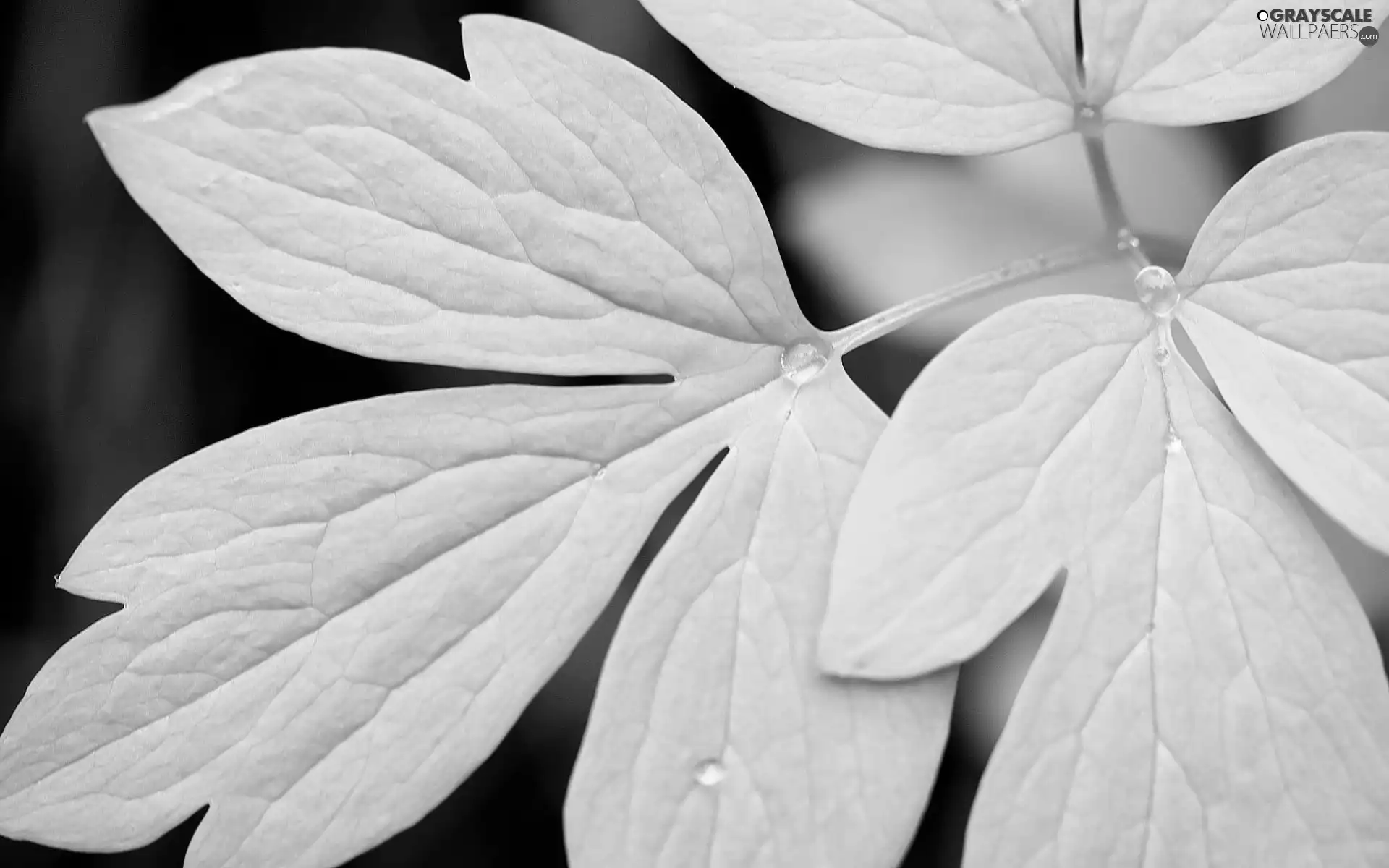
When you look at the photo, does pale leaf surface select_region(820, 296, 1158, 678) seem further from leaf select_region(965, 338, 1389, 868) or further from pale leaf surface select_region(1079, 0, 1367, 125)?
pale leaf surface select_region(1079, 0, 1367, 125)

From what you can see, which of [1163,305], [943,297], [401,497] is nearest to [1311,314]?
[1163,305]

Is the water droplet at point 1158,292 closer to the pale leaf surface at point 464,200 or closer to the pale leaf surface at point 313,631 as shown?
the pale leaf surface at point 464,200

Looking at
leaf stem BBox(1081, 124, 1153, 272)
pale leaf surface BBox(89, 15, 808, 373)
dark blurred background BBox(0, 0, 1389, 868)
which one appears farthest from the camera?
dark blurred background BBox(0, 0, 1389, 868)

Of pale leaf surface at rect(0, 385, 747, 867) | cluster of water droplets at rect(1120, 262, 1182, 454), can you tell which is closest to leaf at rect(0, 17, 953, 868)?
pale leaf surface at rect(0, 385, 747, 867)

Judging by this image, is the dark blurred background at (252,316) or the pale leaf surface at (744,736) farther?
the dark blurred background at (252,316)

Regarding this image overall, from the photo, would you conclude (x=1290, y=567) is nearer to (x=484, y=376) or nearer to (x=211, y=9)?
(x=484, y=376)

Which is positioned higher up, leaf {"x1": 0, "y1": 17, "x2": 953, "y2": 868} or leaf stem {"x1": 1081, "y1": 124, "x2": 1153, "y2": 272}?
leaf stem {"x1": 1081, "y1": 124, "x2": 1153, "y2": 272}

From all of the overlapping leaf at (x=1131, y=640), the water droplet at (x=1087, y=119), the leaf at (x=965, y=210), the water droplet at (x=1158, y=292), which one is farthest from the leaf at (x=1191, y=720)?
the leaf at (x=965, y=210)
